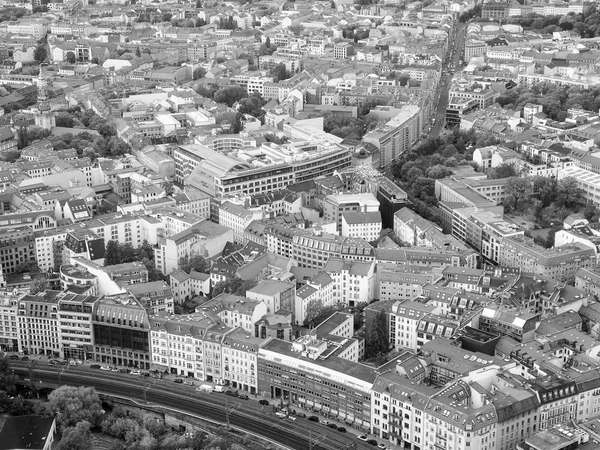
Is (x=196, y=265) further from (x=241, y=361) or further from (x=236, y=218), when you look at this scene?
(x=241, y=361)

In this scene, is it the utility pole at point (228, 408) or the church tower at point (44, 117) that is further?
the church tower at point (44, 117)

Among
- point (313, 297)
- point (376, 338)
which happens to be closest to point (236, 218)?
point (313, 297)

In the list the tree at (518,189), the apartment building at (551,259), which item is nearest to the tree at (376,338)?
the apartment building at (551,259)

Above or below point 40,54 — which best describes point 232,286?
below

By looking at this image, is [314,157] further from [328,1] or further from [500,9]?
[328,1]

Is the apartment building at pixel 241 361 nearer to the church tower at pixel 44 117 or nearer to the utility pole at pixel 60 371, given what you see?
the utility pole at pixel 60 371

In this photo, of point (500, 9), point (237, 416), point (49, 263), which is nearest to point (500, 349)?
point (237, 416)

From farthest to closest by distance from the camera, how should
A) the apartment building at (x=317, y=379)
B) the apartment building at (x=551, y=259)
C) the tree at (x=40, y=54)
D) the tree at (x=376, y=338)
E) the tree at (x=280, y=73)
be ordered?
the tree at (x=40, y=54), the tree at (x=280, y=73), the apartment building at (x=551, y=259), the tree at (x=376, y=338), the apartment building at (x=317, y=379)

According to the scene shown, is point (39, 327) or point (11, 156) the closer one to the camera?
point (39, 327)
